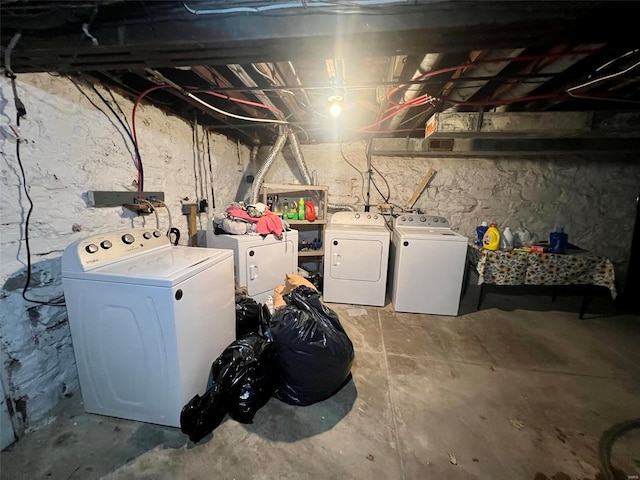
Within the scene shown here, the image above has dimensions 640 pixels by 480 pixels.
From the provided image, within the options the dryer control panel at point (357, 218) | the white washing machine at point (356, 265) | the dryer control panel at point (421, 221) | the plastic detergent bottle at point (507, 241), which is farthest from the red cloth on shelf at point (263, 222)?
the plastic detergent bottle at point (507, 241)

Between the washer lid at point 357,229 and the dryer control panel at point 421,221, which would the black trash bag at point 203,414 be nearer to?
the washer lid at point 357,229

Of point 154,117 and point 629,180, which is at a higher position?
point 154,117

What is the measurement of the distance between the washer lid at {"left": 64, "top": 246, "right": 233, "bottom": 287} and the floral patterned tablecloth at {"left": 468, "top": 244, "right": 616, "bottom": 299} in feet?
8.01

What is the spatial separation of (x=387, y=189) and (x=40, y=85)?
3156 millimetres

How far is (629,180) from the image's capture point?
3.03 meters

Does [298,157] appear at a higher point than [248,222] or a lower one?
higher

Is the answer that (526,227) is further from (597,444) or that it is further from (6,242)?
(6,242)

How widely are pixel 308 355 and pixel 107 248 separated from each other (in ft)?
3.93

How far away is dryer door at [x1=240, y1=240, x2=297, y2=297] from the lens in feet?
7.46

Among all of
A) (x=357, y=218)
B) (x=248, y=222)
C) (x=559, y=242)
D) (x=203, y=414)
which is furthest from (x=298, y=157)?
(x=559, y=242)

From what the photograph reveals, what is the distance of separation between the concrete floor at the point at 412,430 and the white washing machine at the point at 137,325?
17cm

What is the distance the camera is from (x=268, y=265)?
7.89ft

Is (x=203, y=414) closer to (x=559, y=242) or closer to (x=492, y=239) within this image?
(x=492, y=239)

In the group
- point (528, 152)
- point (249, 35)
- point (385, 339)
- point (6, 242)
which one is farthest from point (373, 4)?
point (528, 152)
